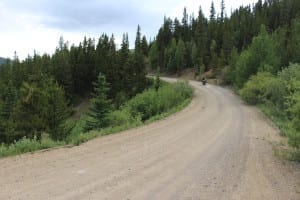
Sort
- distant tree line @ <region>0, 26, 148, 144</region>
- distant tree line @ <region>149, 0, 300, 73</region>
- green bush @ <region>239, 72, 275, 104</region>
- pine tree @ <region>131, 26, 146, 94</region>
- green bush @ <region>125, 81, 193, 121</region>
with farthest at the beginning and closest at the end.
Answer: distant tree line @ <region>149, 0, 300, 73</region>
pine tree @ <region>131, 26, 146, 94</region>
distant tree line @ <region>0, 26, 148, 144</region>
green bush @ <region>239, 72, 275, 104</region>
green bush @ <region>125, 81, 193, 121</region>

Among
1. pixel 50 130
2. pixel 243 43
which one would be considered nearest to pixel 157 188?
pixel 50 130

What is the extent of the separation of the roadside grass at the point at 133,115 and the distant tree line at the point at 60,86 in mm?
3523

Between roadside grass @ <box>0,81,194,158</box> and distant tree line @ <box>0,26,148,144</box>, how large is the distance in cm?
352

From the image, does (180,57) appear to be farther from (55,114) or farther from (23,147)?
(23,147)

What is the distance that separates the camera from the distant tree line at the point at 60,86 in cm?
3447

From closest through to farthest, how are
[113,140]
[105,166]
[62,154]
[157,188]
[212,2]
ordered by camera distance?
1. [157,188]
2. [105,166]
3. [62,154]
4. [113,140]
5. [212,2]

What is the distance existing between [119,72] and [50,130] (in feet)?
99.8

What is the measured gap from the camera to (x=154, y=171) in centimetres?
860

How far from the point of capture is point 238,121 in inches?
806

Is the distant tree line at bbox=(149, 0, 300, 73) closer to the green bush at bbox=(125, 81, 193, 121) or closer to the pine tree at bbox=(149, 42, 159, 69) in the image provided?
the pine tree at bbox=(149, 42, 159, 69)

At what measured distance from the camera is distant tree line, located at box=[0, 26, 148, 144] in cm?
3447

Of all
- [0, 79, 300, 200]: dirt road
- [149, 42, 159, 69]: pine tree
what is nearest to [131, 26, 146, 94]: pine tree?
[149, 42, 159, 69]: pine tree

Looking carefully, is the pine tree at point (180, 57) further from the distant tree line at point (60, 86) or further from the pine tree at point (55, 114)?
the pine tree at point (55, 114)

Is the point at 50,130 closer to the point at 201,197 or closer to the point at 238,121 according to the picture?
the point at 238,121
